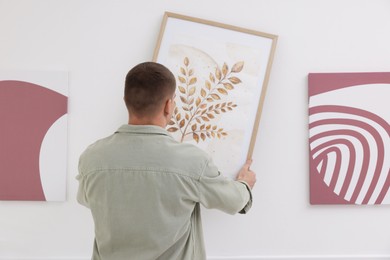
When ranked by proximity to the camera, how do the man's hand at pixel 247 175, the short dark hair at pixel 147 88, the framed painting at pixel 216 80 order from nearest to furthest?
the short dark hair at pixel 147 88 → the man's hand at pixel 247 175 → the framed painting at pixel 216 80

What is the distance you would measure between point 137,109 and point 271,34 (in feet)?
2.31

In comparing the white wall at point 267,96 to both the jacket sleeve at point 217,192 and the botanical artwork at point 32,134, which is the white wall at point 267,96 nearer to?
the botanical artwork at point 32,134

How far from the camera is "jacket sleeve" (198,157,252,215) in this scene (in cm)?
96

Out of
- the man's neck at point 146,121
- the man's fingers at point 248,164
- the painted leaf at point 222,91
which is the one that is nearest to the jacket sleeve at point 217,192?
the man's neck at point 146,121

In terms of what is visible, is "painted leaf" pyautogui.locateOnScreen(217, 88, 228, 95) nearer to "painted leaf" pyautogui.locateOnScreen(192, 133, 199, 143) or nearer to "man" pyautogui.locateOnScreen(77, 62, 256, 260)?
"painted leaf" pyautogui.locateOnScreen(192, 133, 199, 143)

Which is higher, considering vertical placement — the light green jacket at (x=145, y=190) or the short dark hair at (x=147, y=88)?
the short dark hair at (x=147, y=88)

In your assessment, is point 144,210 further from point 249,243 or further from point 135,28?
point 135,28

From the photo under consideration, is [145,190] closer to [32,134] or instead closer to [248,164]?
[248,164]

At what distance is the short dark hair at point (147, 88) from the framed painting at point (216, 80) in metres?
0.43

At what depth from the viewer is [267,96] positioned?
1.45 meters

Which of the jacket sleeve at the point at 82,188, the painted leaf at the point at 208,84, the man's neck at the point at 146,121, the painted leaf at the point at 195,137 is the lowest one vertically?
the jacket sleeve at the point at 82,188

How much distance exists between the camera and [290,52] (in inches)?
57.2

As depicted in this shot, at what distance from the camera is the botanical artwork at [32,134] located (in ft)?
4.67

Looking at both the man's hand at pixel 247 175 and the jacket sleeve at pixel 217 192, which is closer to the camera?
the jacket sleeve at pixel 217 192
